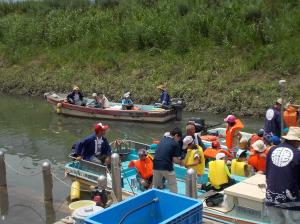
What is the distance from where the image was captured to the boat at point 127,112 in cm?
2062

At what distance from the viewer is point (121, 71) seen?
29.6 m

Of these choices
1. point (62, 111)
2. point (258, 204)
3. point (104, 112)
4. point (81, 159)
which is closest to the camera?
point (258, 204)

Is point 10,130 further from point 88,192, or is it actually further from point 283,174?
point 283,174

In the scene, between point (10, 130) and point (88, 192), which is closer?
point (88, 192)

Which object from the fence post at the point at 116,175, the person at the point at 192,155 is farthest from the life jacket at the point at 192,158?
the fence post at the point at 116,175

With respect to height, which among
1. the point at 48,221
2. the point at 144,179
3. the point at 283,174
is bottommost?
the point at 48,221

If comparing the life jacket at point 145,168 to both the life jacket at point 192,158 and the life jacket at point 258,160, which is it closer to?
the life jacket at point 192,158

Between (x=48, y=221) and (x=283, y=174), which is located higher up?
(x=283, y=174)

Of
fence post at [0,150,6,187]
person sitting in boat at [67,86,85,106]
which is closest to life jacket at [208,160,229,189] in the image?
fence post at [0,150,6,187]

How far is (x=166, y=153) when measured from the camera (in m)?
10.4

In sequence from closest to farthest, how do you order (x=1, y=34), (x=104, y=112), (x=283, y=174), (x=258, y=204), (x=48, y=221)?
(x=283, y=174) → (x=258, y=204) → (x=48, y=221) → (x=104, y=112) → (x=1, y=34)

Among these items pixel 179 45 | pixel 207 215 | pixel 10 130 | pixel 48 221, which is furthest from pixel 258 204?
pixel 179 45

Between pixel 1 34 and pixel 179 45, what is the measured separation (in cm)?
1738

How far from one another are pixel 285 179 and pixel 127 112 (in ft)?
48.2
